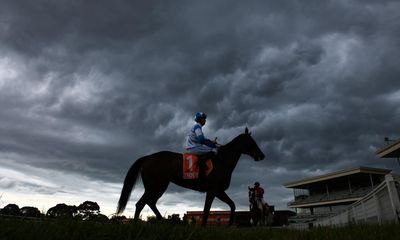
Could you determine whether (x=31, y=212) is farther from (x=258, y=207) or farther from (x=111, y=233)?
(x=258, y=207)

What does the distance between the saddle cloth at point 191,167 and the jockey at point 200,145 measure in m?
0.10

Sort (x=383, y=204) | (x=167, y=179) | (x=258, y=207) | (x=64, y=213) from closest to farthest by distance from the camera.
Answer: (x=64, y=213), (x=167, y=179), (x=383, y=204), (x=258, y=207)

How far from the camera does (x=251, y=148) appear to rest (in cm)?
908

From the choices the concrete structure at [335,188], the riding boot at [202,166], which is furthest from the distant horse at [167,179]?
the concrete structure at [335,188]

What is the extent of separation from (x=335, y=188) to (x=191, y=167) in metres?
69.9

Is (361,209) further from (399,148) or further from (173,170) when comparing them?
(399,148)

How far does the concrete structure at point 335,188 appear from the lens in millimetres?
59750

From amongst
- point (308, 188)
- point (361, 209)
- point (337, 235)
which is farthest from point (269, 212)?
point (308, 188)

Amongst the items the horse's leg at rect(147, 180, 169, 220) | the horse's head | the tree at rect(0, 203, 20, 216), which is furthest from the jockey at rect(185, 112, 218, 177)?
the tree at rect(0, 203, 20, 216)

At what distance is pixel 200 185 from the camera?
7918mm

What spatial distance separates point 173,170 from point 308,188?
77.9 meters

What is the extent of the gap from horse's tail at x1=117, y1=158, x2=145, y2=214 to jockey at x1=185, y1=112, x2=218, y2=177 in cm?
129

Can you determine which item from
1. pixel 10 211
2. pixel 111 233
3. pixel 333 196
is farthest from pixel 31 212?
pixel 333 196

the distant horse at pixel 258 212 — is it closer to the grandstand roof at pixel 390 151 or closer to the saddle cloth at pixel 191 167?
the saddle cloth at pixel 191 167
